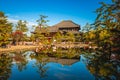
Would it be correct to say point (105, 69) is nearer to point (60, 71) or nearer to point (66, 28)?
point (60, 71)

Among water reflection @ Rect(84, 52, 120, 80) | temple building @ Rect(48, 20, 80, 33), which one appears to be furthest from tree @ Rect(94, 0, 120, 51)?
temple building @ Rect(48, 20, 80, 33)

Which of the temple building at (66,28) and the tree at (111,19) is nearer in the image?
the tree at (111,19)

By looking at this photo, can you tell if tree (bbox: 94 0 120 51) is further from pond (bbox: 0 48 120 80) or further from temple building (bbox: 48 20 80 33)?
temple building (bbox: 48 20 80 33)

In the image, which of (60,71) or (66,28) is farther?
(66,28)

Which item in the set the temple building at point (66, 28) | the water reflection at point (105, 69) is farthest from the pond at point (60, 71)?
the temple building at point (66, 28)

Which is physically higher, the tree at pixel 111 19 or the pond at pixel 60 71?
the tree at pixel 111 19

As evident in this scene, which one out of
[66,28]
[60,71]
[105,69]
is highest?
[66,28]

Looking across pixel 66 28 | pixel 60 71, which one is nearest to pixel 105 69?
pixel 60 71

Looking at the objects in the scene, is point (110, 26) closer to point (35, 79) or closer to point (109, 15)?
point (109, 15)

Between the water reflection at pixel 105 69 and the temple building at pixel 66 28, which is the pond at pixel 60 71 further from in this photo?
the temple building at pixel 66 28

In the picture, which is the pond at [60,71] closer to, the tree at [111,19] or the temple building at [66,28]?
the tree at [111,19]

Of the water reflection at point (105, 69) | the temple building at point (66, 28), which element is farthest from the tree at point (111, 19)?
the temple building at point (66, 28)

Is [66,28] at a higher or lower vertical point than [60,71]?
higher

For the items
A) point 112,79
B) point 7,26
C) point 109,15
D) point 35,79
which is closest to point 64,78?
point 35,79
